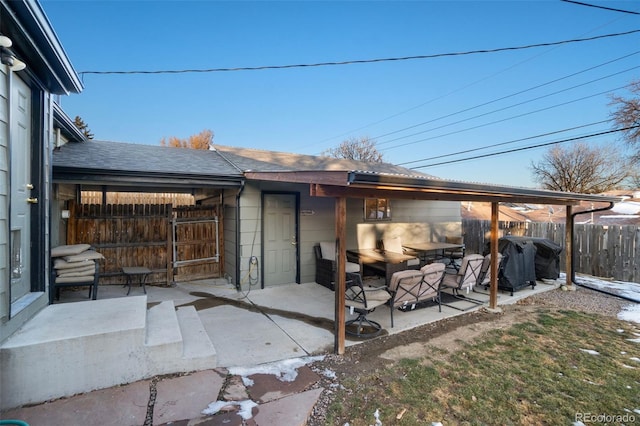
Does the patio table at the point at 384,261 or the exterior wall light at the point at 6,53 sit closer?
the exterior wall light at the point at 6,53

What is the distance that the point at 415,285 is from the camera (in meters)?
4.68

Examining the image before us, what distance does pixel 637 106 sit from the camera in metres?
14.3

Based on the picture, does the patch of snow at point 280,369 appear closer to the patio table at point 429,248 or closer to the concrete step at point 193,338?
the concrete step at point 193,338

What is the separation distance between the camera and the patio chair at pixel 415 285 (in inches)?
178

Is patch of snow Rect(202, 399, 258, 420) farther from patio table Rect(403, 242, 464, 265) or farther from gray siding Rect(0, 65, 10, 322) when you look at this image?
patio table Rect(403, 242, 464, 265)

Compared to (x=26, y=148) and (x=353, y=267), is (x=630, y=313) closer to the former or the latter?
(x=353, y=267)

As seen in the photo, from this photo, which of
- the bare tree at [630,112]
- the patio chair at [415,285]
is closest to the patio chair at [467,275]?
the patio chair at [415,285]

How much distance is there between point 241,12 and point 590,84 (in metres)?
12.9

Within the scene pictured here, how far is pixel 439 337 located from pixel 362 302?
1.18 metres

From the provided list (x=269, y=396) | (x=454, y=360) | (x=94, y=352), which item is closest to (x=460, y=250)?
(x=454, y=360)

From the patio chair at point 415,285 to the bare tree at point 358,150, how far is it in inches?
976

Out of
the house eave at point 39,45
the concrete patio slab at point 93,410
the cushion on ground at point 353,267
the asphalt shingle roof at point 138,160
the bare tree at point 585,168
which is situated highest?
the bare tree at point 585,168

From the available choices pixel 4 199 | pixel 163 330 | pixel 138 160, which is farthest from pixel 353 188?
pixel 138 160

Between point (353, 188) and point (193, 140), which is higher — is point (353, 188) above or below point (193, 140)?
below
